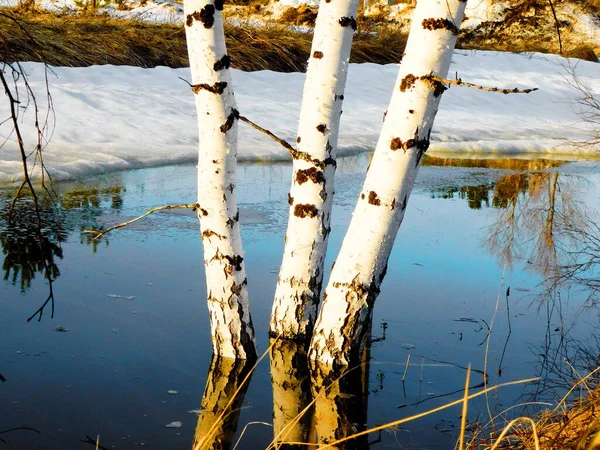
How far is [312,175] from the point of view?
3.80 m

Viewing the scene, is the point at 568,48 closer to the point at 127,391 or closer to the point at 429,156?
the point at 429,156

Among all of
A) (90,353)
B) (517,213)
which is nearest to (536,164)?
(517,213)

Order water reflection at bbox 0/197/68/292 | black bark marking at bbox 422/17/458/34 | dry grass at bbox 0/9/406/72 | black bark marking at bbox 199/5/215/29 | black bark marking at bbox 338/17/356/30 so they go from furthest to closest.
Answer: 1. dry grass at bbox 0/9/406/72
2. water reflection at bbox 0/197/68/292
3. black bark marking at bbox 338/17/356/30
4. black bark marking at bbox 199/5/215/29
5. black bark marking at bbox 422/17/458/34

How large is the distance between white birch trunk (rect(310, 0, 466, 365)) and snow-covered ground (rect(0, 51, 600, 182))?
16.6ft

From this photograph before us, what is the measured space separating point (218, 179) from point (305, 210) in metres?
0.55

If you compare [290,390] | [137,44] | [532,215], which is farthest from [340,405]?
[137,44]

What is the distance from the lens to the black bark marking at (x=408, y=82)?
3131 millimetres

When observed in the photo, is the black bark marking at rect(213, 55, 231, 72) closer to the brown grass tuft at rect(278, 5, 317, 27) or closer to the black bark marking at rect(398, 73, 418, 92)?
the black bark marking at rect(398, 73, 418, 92)

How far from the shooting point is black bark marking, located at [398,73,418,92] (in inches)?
123

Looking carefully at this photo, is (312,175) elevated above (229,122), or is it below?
below

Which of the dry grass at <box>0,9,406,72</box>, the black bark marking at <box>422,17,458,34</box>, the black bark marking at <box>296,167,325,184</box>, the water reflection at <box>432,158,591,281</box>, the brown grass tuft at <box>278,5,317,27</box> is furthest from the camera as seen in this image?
the brown grass tuft at <box>278,5,317,27</box>

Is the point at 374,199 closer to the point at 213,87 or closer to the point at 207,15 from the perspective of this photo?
the point at 213,87

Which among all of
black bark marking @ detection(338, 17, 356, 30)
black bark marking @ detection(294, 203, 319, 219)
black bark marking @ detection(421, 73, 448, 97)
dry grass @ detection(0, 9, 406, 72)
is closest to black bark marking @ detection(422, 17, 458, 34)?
black bark marking @ detection(421, 73, 448, 97)

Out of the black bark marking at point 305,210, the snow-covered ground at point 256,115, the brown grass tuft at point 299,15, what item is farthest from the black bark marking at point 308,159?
the brown grass tuft at point 299,15
